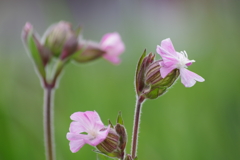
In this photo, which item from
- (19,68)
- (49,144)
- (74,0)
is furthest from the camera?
(74,0)

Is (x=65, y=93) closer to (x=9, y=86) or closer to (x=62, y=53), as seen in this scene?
(x=9, y=86)

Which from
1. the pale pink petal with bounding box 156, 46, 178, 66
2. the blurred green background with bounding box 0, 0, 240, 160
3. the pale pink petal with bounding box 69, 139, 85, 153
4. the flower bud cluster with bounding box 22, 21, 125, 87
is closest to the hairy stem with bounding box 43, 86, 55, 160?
the flower bud cluster with bounding box 22, 21, 125, 87

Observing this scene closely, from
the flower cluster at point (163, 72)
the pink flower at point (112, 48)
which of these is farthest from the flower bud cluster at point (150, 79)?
the pink flower at point (112, 48)

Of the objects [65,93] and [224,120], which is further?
[65,93]

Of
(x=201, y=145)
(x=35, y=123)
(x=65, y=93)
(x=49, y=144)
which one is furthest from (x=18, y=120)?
(x=201, y=145)

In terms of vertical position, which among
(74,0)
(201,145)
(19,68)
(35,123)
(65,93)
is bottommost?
(201,145)

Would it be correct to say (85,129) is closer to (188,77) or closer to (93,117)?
(93,117)
